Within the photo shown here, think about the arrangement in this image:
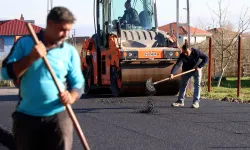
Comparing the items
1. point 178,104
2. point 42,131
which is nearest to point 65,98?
point 42,131

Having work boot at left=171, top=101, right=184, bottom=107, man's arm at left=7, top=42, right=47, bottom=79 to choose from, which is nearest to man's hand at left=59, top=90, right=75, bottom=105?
man's arm at left=7, top=42, right=47, bottom=79

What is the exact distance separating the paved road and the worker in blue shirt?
2.88 m

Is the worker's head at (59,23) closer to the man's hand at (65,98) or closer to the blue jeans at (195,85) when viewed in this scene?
the man's hand at (65,98)

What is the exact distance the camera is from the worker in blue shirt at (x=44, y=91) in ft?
13.1

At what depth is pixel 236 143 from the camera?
7.16m

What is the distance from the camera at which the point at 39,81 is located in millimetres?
4020

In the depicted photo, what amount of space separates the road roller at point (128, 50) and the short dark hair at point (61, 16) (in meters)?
8.94

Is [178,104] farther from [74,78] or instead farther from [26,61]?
[26,61]

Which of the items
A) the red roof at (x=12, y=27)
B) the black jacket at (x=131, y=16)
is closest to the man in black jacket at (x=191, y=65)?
the black jacket at (x=131, y=16)

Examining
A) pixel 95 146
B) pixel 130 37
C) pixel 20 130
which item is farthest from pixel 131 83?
pixel 20 130

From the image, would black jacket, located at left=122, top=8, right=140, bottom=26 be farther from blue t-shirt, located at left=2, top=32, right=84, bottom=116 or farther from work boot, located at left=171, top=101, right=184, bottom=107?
blue t-shirt, located at left=2, top=32, right=84, bottom=116

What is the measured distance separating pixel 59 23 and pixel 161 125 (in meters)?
5.16

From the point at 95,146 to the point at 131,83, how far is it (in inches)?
242

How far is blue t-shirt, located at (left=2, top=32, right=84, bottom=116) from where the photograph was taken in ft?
13.2
